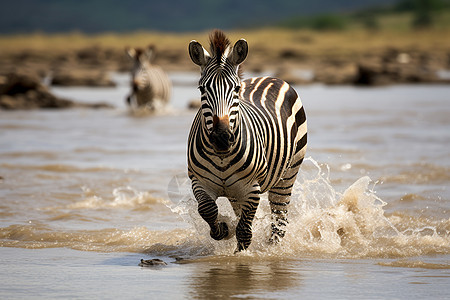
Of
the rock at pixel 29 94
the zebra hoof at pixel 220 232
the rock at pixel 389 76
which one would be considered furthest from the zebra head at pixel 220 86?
the rock at pixel 389 76

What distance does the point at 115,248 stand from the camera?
6.97 meters

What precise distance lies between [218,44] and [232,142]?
0.73 m

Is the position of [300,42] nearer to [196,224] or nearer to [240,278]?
[196,224]

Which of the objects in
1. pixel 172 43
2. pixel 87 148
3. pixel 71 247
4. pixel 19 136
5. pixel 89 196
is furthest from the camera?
pixel 172 43

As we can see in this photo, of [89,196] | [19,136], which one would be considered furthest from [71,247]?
[19,136]

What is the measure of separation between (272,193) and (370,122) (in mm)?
11340

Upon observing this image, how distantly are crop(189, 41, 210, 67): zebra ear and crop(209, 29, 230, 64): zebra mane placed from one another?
0.07 meters

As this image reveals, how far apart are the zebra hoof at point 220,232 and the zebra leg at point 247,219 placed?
112 millimetres

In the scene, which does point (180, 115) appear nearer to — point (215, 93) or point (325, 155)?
point (325, 155)

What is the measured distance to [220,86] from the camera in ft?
18.9

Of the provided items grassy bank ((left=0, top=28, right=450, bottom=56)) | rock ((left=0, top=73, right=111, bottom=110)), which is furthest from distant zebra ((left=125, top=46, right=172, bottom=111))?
grassy bank ((left=0, top=28, right=450, bottom=56))

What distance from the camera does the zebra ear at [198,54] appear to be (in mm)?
5945

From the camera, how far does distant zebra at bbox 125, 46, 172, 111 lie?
20.5 meters

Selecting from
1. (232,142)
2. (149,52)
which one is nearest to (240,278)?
(232,142)
